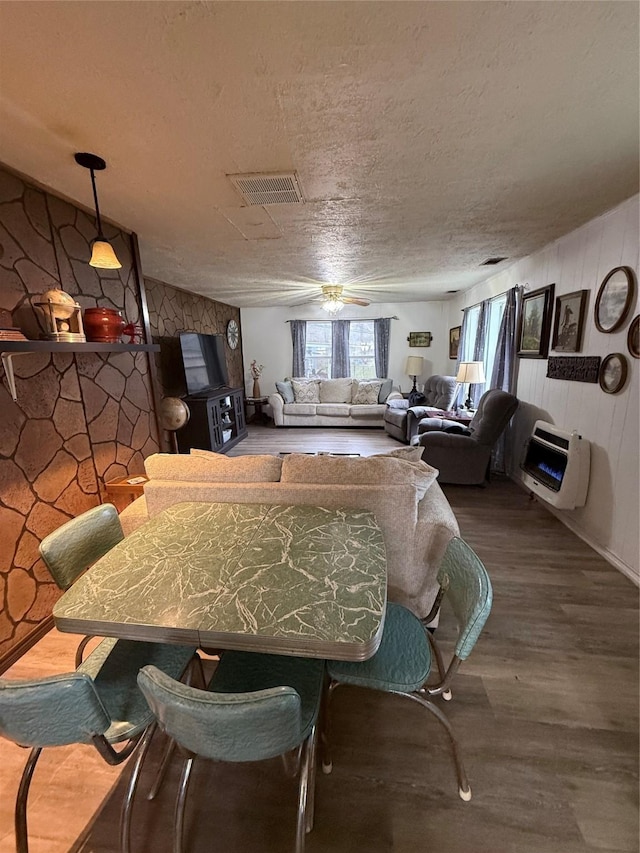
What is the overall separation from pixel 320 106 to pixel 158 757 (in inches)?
105

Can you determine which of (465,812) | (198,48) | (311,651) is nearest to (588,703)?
(465,812)

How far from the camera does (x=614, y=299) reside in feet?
8.04

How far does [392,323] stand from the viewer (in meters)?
7.02

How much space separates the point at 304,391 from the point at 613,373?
16.5 feet

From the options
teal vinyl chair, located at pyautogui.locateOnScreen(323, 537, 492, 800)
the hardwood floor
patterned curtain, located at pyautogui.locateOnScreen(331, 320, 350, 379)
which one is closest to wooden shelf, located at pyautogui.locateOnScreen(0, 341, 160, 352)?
the hardwood floor

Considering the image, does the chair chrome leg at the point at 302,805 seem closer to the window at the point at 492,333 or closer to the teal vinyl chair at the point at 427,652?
the teal vinyl chair at the point at 427,652

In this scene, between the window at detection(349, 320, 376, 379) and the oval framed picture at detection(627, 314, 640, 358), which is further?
the window at detection(349, 320, 376, 379)

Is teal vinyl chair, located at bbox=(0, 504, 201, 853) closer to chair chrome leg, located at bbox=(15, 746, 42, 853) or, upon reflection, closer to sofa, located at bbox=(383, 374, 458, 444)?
chair chrome leg, located at bbox=(15, 746, 42, 853)

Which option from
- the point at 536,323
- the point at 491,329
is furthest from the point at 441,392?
the point at 536,323

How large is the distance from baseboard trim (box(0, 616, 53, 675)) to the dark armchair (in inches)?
125

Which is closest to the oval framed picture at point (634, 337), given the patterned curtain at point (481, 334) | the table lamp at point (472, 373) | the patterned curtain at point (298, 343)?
the table lamp at point (472, 373)

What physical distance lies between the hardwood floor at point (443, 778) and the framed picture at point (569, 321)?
2.12m

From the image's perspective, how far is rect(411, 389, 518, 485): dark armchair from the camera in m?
3.55

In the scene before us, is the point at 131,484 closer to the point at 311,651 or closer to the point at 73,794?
the point at 73,794
